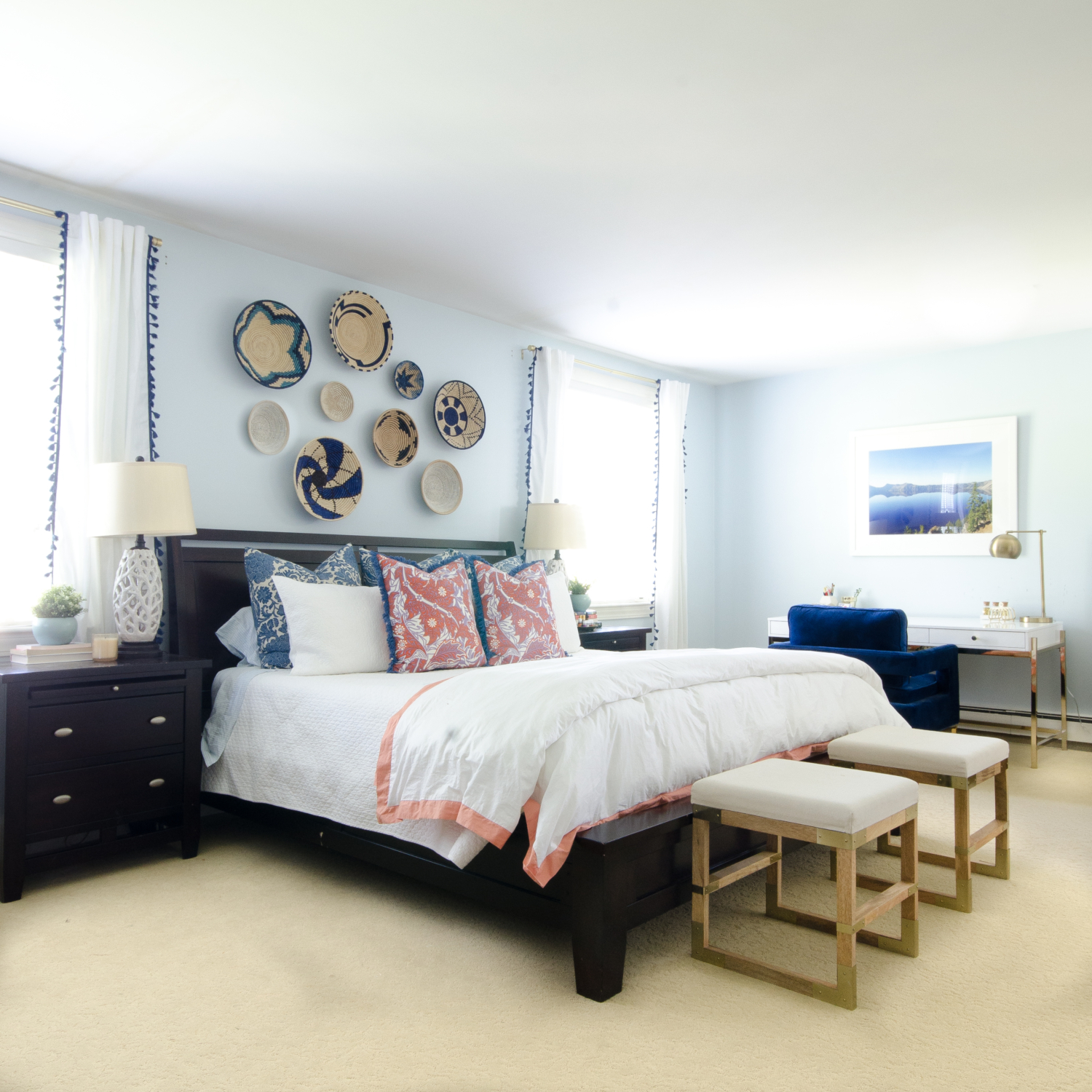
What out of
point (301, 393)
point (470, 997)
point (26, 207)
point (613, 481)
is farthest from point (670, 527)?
point (470, 997)

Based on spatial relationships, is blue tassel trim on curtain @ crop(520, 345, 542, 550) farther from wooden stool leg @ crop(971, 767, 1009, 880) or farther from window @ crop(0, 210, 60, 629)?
wooden stool leg @ crop(971, 767, 1009, 880)

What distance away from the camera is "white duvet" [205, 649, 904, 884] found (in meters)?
2.32

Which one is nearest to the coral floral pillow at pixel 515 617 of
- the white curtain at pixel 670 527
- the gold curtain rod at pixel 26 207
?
the gold curtain rod at pixel 26 207

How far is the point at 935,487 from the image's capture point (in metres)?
6.05

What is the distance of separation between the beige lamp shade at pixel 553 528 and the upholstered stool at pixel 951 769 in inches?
89.8

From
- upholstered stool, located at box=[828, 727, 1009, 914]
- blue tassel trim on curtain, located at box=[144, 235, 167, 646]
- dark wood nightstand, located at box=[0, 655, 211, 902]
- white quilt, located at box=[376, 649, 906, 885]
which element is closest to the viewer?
white quilt, located at box=[376, 649, 906, 885]

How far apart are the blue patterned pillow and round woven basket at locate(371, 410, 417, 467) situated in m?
1.04

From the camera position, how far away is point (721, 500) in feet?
23.5

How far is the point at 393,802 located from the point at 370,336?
2.70m

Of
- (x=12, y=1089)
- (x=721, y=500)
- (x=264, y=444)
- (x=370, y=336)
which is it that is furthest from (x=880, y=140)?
(x=721, y=500)

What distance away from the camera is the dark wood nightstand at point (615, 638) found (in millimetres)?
4906

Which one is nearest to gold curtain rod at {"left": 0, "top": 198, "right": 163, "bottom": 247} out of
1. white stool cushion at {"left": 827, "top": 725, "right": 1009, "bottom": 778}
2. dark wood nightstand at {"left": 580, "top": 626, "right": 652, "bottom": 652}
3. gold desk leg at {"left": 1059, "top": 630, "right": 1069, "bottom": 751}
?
dark wood nightstand at {"left": 580, "top": 626, "right": 652, "bottom": 652}

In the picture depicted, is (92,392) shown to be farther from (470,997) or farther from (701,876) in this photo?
(701,876)

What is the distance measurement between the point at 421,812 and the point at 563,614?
187cm
